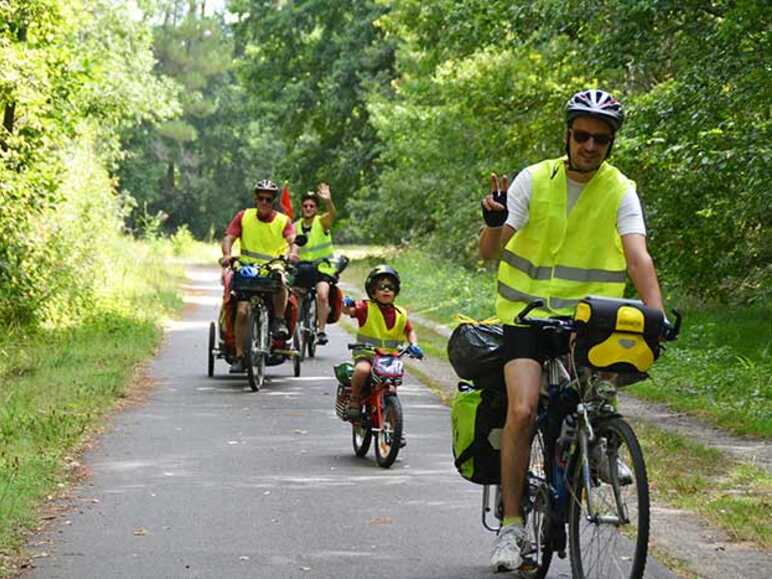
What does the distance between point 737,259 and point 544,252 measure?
32.2 ft

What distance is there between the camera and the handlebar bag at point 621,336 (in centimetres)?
588

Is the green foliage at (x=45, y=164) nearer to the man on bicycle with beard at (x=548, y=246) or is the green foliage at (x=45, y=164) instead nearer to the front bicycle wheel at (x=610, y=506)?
the man on bicycle with beard at (x=548, y=246)

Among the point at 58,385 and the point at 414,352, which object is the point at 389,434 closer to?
the point at 414,352

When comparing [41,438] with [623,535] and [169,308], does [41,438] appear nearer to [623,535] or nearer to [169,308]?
[623,535]

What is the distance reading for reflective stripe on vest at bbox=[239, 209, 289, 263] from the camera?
53.4 feet

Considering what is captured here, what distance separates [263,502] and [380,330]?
2.19 m

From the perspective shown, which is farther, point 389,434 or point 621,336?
point 389,434

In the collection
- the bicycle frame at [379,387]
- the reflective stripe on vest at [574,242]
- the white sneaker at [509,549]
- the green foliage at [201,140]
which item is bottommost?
the white sneaker at [509,549]

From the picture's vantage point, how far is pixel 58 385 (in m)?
15.2

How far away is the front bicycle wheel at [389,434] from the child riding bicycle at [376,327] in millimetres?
292

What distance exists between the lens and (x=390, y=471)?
10.5 meters

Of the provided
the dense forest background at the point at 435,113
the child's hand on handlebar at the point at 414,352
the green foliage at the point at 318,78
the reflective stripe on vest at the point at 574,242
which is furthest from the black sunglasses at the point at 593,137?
the green foliage at the point at 318,78

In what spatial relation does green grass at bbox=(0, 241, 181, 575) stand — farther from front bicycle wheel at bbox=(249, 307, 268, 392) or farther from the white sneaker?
the white sneaker

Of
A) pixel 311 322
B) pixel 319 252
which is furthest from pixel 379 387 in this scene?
pixel 311 322
